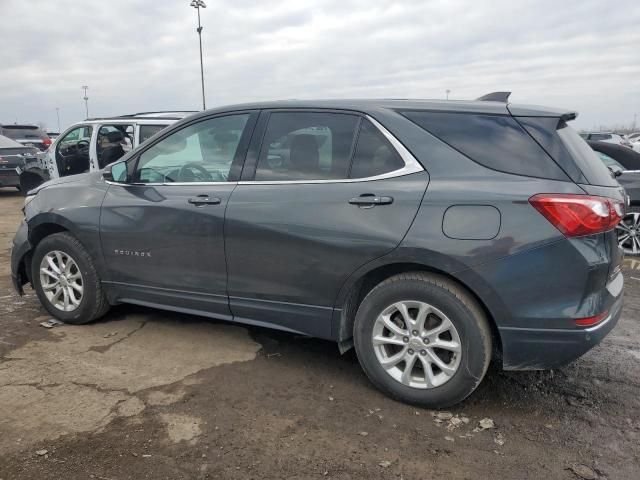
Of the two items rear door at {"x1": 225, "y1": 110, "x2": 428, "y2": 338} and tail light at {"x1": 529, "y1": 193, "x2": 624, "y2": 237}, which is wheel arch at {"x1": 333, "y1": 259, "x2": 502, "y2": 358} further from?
tail light at {"x1": 529, "y1": 193, "x2": 624, "y2": 237}

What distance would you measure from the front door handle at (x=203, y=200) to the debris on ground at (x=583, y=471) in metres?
2.51

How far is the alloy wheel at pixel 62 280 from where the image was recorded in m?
4.29

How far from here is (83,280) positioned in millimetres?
4215

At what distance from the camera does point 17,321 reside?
177 inches

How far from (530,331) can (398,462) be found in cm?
96

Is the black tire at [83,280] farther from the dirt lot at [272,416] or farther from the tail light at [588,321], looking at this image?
the tail light at [588,321]

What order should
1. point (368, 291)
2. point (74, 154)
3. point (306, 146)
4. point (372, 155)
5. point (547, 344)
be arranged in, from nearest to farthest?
point (547, 344) < point (372, 155) < point (368, 291) < point (306, 146) < point (74, 154)

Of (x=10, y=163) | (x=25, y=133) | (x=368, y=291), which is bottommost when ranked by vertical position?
(x=368, y=291)

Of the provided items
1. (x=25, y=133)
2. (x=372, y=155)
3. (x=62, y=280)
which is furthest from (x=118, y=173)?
(x=25, y=133)

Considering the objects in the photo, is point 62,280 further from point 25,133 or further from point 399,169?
point 25,133

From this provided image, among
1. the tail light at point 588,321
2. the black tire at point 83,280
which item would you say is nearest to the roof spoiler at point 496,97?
the tail light at point 588,321

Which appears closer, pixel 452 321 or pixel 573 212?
pixel 573 212

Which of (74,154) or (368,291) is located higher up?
(74,154)

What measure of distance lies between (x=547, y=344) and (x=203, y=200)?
2274 millimetres
